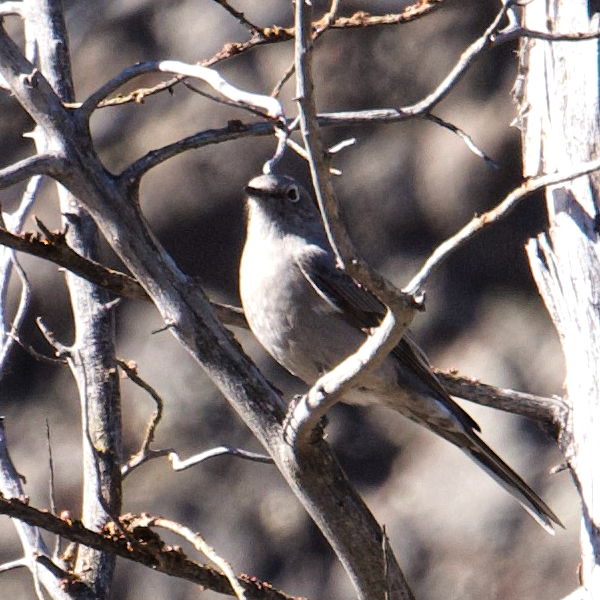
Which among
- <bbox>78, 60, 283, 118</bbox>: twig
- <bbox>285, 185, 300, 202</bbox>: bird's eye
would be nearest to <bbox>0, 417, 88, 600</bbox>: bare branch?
<bbox>78, 60, 283, 118</bbox>: twig

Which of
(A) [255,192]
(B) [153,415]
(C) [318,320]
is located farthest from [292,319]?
(B) [153,415]

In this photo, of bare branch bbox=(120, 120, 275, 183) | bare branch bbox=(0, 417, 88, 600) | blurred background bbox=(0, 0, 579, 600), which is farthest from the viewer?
blurred background bbox=(0, 0, 579, 600)

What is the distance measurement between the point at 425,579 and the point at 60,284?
2658 millimetres

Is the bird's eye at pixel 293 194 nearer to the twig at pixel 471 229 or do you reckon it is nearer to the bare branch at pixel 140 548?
the bare branch at pixel 140 548

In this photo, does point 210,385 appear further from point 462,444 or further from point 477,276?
point 462,444

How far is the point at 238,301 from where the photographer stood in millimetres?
6508

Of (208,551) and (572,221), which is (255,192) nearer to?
(572,221)

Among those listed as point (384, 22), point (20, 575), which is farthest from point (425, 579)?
point (384, 22)

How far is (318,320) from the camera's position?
147 inches

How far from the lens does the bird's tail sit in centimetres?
375

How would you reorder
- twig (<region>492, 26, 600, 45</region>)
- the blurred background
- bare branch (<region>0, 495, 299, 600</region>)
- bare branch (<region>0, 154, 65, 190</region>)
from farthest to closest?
the blurred background < twig (<region>492, 26, 600, 45</region>) < bare branch (<region>0, 495, 299, 600</region>) < bare branch (<region>0, 154, 65, 190</region>)

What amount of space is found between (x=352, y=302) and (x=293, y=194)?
472 mm

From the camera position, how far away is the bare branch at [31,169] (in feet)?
8.20

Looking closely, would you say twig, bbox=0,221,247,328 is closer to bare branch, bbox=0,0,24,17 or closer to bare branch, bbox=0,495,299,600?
bare branch, bbox=0,495,299,600
